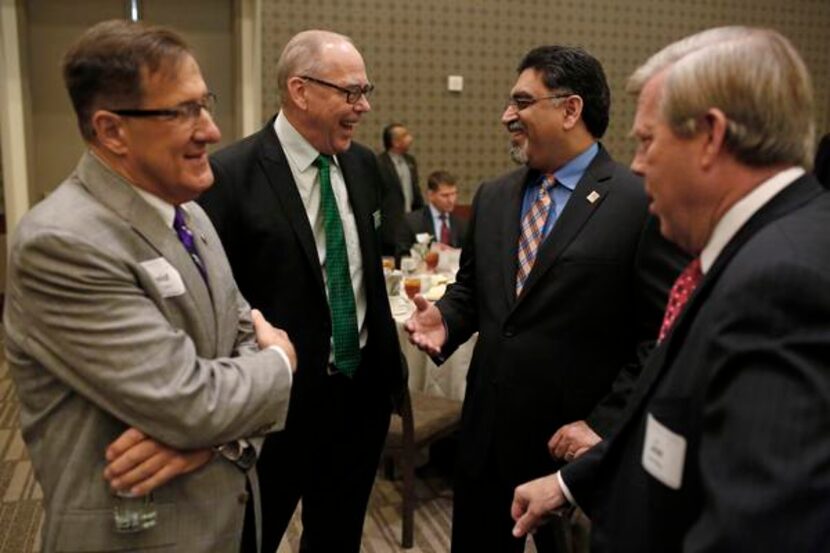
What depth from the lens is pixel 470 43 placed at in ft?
23.6

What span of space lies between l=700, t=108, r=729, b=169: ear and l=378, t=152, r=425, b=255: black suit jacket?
13.0ft

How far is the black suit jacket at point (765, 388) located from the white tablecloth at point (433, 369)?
2.38 meters

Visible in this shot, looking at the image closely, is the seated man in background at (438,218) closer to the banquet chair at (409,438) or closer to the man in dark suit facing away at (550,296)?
the banquet chair at (409,438)

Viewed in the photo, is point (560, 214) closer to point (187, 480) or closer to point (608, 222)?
point (608, 222)

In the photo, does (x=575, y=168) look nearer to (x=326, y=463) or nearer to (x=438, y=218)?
(x=326, y=463)

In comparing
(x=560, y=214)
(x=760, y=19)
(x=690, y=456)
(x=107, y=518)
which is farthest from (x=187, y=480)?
(x=760, y=19)

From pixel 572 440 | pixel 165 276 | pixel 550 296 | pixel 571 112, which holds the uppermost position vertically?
pixel 571 112

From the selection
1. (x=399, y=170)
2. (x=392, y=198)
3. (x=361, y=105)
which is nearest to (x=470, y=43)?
(x=399, y=170)

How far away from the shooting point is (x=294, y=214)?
2057 millimetres

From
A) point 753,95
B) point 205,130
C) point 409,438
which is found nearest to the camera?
point 753,95

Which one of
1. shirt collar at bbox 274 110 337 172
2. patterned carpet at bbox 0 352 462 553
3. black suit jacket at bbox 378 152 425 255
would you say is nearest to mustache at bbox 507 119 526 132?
shirt collar at bbox 274 110 337 172

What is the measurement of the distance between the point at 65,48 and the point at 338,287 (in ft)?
17.4

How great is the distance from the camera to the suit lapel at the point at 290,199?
6.72ft

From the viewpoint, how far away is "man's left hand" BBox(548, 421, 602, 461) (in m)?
1.73
